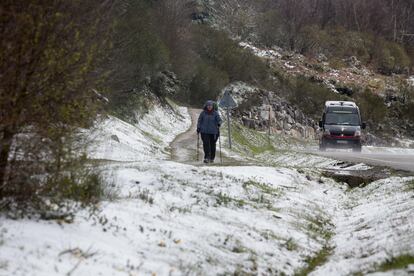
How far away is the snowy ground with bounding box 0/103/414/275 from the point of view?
5.23 metres

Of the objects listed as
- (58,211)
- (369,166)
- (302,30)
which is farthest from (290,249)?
(302,30)

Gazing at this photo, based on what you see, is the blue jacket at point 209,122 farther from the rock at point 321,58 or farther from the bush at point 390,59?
the bush at point 390,59

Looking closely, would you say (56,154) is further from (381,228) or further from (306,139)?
A: (306,139)

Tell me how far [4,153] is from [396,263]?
431 cm

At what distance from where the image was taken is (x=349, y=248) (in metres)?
7.65

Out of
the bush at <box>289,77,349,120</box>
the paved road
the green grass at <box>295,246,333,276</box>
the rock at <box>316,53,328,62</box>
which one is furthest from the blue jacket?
the rock at <box>316,53,328,62</box>

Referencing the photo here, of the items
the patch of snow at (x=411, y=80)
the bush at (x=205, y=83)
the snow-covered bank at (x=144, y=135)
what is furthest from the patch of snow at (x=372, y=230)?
the patch of snow at (x=411, y=80)

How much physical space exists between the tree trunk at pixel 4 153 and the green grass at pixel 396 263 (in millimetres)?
4064

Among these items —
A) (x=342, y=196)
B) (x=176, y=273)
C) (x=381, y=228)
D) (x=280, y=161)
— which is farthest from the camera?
(x=280, y=161)

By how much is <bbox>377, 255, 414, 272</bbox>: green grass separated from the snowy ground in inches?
5.7

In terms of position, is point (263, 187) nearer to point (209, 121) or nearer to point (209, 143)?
point (209, 121)

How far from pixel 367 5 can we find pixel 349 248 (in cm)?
10644

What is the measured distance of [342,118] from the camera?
29891 mm

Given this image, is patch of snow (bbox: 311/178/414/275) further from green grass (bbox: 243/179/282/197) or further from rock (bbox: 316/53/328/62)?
rock (bbox: 316/53/328/62)
